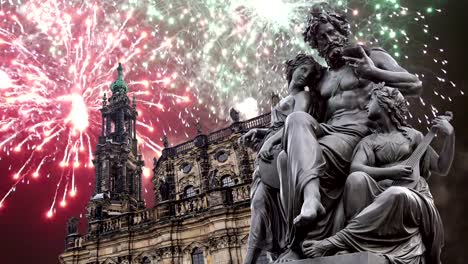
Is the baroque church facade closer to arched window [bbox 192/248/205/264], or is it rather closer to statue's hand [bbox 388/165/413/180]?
arched window [bbox 192/248/205/264]

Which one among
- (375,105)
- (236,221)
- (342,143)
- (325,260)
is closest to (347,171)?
(342,143)

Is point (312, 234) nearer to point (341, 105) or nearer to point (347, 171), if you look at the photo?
point (347, 171)

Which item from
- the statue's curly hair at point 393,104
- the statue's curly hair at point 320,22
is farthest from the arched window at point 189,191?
the statue's curly hair at point 393,104

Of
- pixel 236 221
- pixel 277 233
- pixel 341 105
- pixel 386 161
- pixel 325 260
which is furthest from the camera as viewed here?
pixel 236 221

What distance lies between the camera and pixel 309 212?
104 inches

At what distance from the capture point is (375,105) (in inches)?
124

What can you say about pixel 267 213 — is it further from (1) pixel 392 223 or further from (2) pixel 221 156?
(2) pixel 221 156

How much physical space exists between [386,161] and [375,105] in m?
0.43

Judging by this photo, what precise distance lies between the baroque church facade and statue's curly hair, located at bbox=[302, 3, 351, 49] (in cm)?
2061

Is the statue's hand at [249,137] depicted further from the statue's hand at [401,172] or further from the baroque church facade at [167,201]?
the baroque church facade at [167,201]

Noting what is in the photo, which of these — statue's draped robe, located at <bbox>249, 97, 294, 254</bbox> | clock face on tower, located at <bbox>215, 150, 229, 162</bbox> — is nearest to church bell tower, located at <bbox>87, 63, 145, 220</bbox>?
clock face on tower, located at <bbox>215, 150, 229, 162</bbox>

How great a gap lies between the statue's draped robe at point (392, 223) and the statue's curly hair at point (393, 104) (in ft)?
1.76

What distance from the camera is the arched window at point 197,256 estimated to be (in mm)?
27016

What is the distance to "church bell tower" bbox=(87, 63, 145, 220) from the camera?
34.0 meters
